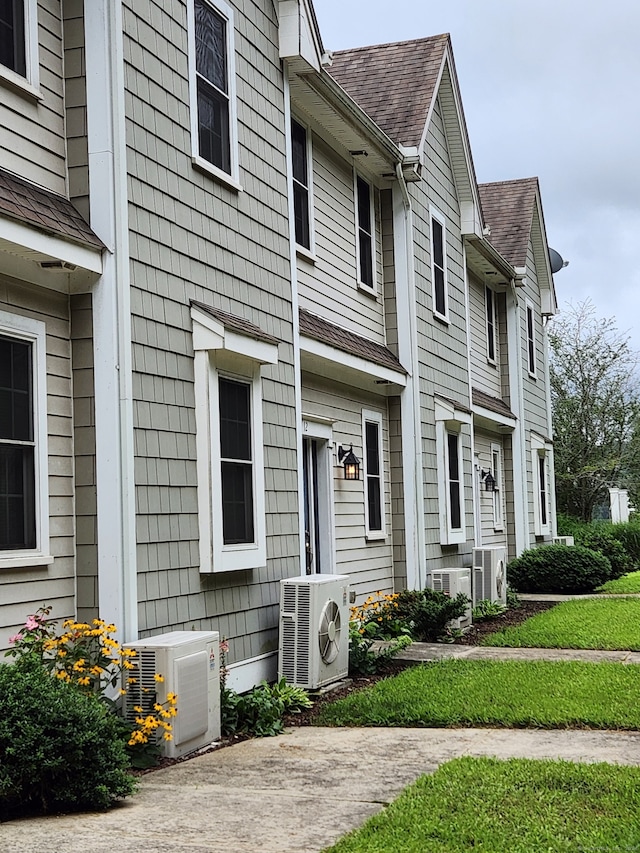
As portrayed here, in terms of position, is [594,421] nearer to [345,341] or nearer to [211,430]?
[345,341]

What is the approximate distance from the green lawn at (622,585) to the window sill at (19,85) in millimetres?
14651

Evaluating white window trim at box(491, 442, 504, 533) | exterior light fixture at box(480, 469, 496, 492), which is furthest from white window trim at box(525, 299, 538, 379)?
exterior light fixture at box(480, 469, 496, 492)

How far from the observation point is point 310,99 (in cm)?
1165

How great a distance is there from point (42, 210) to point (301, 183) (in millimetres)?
5262

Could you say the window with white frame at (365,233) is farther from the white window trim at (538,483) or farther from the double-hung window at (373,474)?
the white window trim at (538,483)

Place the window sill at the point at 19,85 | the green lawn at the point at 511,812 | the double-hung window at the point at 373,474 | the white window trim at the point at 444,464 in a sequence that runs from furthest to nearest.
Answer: the white window trim at the point at 444,464
the double-hung window at the point at 373,474
the window sill at the point at 19,85
the green lawn at the point at 511,812

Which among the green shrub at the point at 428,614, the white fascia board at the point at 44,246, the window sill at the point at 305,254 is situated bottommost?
the green shrub at the point at 428,614

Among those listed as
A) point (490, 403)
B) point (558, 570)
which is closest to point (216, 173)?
point (490, 403)

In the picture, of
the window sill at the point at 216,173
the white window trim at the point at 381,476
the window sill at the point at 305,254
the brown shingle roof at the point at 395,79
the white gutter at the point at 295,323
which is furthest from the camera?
the brown shingle roof at the point at 395,79

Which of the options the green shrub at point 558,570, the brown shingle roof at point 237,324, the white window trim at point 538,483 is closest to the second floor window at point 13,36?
the brown shingle roof at point 237,324

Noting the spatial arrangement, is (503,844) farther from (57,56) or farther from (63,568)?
(57,56)

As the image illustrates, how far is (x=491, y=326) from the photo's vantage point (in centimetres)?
2144

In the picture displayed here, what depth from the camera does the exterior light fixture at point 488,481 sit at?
20.0 m

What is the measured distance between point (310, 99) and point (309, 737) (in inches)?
264
